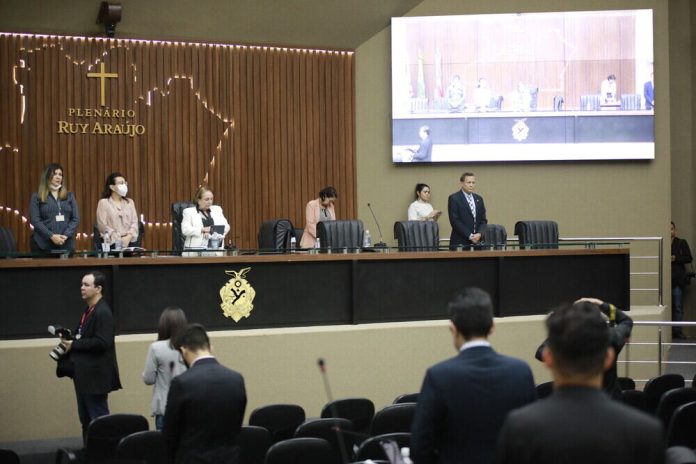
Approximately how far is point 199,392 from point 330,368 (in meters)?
4.55

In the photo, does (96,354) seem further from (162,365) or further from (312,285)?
(312,285)

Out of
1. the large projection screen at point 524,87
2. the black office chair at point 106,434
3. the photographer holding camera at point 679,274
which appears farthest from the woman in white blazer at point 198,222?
the photographer holding camera at point 679,274

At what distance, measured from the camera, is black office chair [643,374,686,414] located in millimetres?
6809

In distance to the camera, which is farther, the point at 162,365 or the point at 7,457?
the point at 162,365

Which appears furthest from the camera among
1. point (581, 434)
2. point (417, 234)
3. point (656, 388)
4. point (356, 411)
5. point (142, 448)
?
point (417, 234)

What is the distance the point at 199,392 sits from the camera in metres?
4.23

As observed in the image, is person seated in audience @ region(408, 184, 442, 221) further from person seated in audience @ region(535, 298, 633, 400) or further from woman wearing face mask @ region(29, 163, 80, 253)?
person seated in audience @ region(535, 298, 633, 400)

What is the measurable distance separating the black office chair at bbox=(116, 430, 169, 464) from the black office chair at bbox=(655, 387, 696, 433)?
10.2 feet

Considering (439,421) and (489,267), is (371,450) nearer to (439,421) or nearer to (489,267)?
(439,421)

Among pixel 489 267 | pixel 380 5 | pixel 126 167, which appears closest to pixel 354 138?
pixel 380 5

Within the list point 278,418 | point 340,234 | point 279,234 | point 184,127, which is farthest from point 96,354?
point 184,127

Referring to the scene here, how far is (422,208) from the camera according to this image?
41.8 ft

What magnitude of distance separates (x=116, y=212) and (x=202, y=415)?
203 inches

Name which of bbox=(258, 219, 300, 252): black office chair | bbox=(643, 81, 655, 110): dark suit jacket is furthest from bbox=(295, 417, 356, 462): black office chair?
bbox=(643, 81, 655, 110): dark suit jacket
